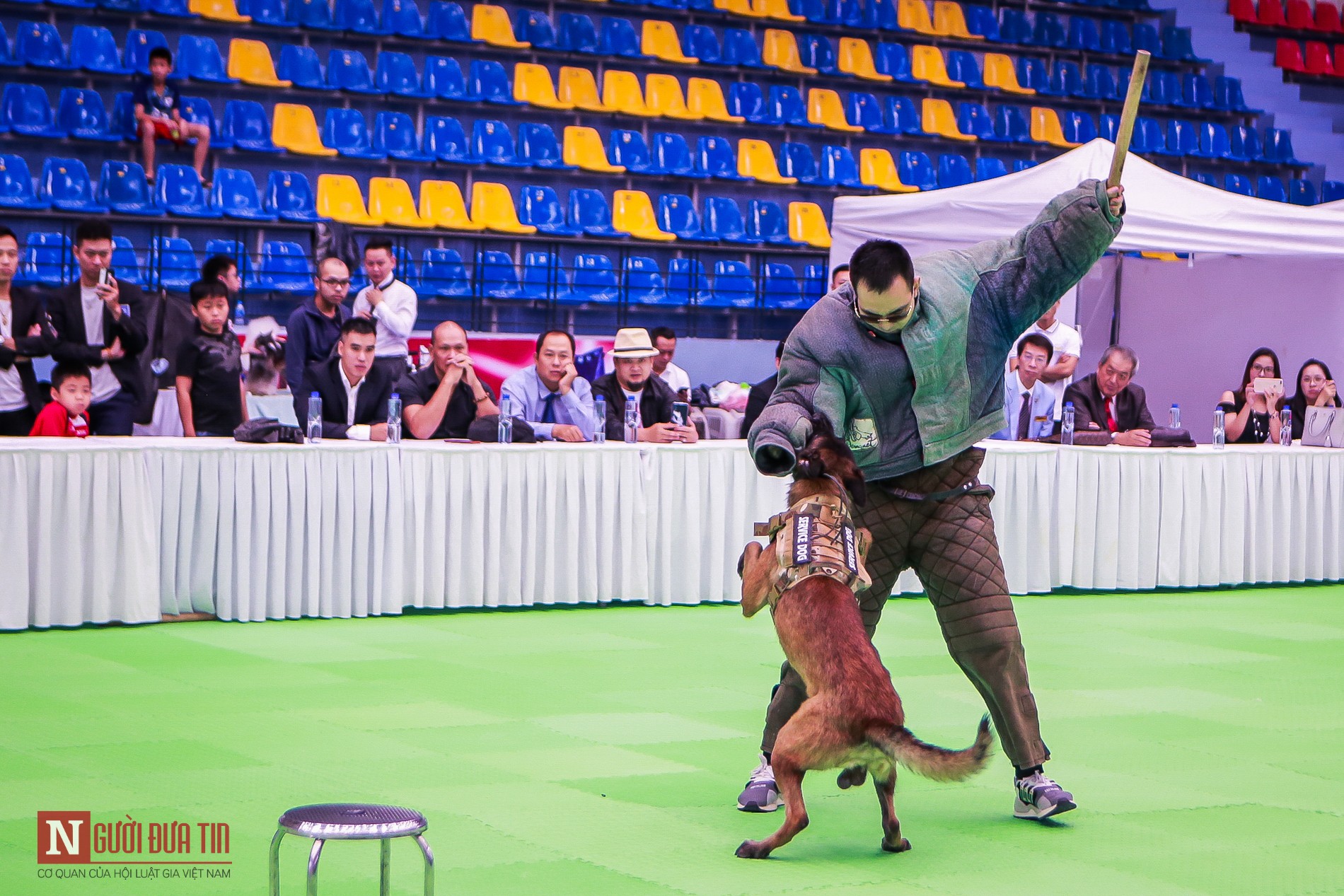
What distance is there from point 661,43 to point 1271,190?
7888mm

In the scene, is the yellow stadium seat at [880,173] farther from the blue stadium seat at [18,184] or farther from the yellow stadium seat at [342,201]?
the blue stadium seat at [18,184]

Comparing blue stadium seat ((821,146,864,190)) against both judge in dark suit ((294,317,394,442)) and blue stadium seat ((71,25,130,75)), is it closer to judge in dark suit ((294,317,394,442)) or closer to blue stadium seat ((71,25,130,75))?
blue stadium seat ((71,25,130,75))

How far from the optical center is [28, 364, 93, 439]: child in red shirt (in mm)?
8461

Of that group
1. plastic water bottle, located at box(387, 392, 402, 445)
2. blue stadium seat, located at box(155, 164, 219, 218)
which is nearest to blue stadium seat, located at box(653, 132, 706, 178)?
blue stadium seat, located at box(155, 164, 219, 218)

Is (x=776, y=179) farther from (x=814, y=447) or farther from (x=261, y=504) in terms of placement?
(x=814, y=447)

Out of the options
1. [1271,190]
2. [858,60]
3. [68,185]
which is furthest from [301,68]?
[1271,190]

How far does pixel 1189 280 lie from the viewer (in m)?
14.9

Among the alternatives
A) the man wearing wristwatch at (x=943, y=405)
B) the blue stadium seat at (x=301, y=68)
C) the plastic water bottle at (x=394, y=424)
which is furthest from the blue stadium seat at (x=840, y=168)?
the man wearing wristwatch at (x=943, y=405)

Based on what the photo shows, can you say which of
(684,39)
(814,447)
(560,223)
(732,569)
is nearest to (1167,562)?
(732,569)

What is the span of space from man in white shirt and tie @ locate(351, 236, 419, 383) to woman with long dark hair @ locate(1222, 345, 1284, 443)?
5.90 metres

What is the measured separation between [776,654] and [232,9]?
10.7 metres

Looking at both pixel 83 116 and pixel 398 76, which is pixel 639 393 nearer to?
pixel 83 116

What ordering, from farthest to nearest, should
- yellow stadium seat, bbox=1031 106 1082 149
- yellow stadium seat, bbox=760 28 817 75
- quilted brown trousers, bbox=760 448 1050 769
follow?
yellow stadium seat, bbox=1031 106 1082 149 < yellow stadium seat, bbox=760 28 817 75 < quilted brown trousers, bbox=760 448 1050 769

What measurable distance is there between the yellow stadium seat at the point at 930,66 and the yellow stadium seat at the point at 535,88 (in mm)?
4673
